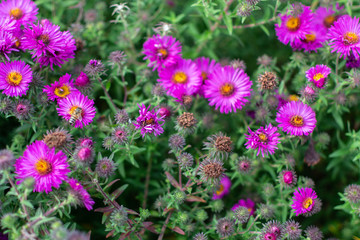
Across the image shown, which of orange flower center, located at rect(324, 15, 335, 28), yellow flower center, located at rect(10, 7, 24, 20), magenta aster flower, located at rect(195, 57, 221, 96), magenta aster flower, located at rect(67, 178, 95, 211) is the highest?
orange flower center, located at rect(324, 15, 335, 28)

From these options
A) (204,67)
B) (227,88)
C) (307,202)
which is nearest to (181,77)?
(204,67)

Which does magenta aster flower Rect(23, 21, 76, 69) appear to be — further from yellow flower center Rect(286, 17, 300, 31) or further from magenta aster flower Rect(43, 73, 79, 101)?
yellow flower center Rect(286, 17, 300, 31)

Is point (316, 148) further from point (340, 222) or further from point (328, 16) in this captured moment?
point (328, 16)

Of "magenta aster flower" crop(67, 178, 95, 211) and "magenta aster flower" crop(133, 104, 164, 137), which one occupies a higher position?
"magenta aster flower" crop(133, 104, 164, 137)

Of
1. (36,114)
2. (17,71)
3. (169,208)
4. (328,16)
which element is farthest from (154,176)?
(328,16)

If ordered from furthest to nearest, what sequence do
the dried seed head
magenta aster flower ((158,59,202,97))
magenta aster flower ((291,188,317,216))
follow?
1. magenta aster flower ((158,59,202,97))
2. the dried seed head
3. magenta aster flower ((291,188,317,216))

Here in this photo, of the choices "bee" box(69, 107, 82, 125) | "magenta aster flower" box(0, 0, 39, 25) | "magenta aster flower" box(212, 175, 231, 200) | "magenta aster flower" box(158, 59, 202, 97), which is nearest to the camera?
"bee" box(69, 107, 82, 125)

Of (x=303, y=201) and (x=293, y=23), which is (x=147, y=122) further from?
(x=293, y=23)

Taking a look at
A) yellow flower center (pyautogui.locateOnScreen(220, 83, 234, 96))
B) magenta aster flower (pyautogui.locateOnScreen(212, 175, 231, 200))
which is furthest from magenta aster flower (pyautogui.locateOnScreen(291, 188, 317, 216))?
yellow flower center (pyautogui.locateOnScreen(220, 83, 234, 96))

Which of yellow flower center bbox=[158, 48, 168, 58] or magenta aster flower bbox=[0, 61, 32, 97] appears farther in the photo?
yellow flower center bbox=[158, 48, 168, 58]
